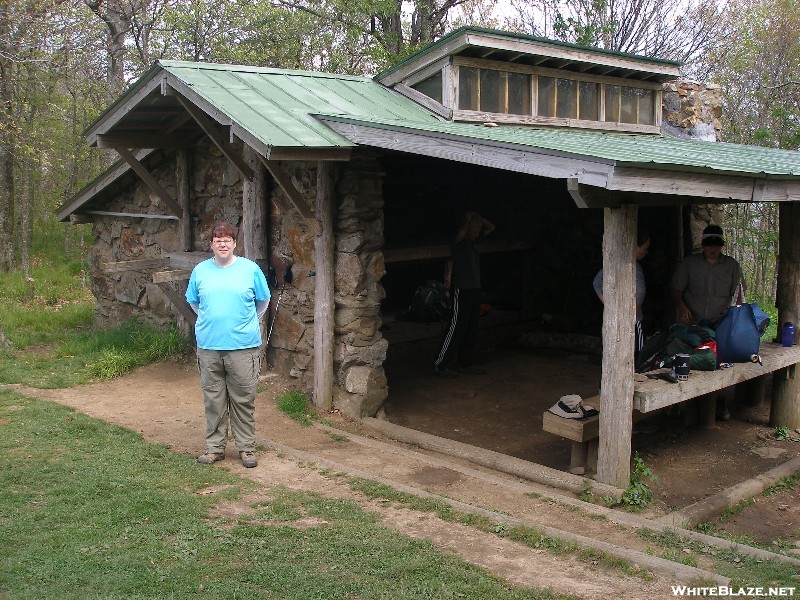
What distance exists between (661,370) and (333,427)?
2.95 metres

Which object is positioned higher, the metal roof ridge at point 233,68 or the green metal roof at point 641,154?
the metal roof ridge at point 233,68

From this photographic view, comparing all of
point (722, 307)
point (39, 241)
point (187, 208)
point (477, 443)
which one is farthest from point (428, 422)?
point (39, 241)

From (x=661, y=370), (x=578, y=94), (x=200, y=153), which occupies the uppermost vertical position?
(x=578, y=94)

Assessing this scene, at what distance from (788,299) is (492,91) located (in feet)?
12.3

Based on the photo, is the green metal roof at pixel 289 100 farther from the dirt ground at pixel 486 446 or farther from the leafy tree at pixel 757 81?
the leafy tree at pixel 757 81

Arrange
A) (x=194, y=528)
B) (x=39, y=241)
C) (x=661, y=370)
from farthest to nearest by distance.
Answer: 1. (x=39, y=241)
2. (x=661, y=370)
3. (x=194, y=528)

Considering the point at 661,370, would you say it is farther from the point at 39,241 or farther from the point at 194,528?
the point at 39,241

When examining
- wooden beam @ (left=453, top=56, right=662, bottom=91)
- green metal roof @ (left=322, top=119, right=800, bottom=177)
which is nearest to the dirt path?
green metal roof @ (left=322, top=119, right=800, bottom=177)

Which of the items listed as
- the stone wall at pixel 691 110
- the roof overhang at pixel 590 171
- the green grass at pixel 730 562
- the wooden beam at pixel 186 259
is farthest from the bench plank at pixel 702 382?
the wooden beam at pixel 186 259

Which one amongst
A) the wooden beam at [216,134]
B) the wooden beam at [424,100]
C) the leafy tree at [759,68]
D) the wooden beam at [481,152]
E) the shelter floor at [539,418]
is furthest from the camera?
the leafy tree at [759,68]

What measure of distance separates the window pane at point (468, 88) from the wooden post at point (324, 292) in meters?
1.97

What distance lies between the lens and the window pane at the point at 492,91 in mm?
8727

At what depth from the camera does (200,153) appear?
9.03 m

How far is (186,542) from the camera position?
4250 mm
